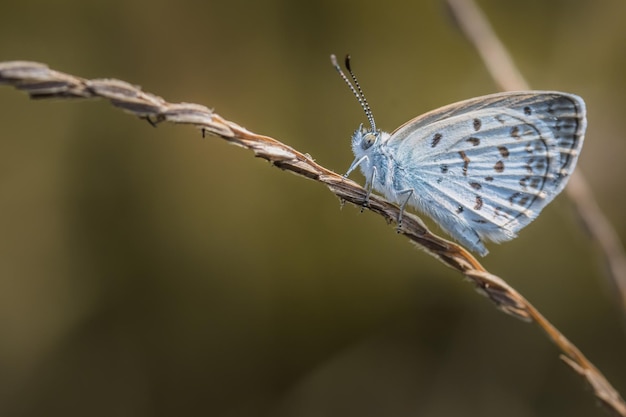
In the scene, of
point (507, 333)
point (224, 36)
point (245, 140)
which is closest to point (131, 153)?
point (224, 36)

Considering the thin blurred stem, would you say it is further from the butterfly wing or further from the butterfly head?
the butterfly head

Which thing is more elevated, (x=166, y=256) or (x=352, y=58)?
(x=352, y=58)

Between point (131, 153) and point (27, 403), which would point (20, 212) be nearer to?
point (131, 153)

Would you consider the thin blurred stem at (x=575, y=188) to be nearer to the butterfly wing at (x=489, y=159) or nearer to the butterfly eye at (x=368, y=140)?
the butterfly wing at (x=489, y=159)

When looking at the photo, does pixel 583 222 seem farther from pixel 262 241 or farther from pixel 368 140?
pixel 262 241

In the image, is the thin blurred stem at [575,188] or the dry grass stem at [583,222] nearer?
the dry grass stem at [583,222]

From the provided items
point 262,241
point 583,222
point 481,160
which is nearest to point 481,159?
point 481,160

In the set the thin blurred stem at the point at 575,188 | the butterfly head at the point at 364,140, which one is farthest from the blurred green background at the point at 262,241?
the thin blurred stem at the point at 575,188

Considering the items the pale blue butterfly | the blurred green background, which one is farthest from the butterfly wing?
the blurred green background
